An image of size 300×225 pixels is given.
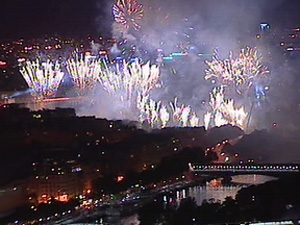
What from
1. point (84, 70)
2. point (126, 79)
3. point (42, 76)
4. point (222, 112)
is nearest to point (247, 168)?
point (126, 79)

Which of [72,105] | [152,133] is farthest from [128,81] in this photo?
[72,105]

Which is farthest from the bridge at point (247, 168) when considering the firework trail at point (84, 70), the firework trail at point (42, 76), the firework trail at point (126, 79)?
the firework trail at point (42, 76)

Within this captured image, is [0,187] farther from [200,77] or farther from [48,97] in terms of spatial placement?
[200,77]

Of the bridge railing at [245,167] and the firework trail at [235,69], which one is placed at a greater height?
the firework trail at [235,69]

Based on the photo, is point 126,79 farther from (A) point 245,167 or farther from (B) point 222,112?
(A) point 245,167

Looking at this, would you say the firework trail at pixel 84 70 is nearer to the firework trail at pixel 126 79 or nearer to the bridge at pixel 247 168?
the firework trail at pixel 126 79

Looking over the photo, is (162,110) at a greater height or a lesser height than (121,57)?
lesser
